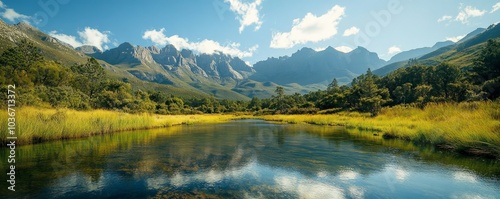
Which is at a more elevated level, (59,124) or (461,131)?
(59,124)

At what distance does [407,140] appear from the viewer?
759 inches

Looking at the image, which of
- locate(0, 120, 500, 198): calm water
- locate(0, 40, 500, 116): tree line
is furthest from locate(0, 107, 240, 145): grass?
locate(0, 40, 500, 116): tree line

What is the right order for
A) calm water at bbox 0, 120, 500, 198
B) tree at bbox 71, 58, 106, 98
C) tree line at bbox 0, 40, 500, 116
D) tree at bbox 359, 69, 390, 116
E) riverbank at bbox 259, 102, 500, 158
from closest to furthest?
calm water at bbox 0, 120, 500, 198 → riverbank at bbox 259, 102, 500, 158 → tree line at bbox 0, 40, 500, 116 → tree at bbox 359, 69, 390, 116 → tree at bbox 71, 58, 106, 98

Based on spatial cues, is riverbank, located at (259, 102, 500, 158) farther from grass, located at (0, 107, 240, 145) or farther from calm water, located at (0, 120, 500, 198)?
grass, located at (0, 107, 240, 145)

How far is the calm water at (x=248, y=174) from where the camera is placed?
7816mm

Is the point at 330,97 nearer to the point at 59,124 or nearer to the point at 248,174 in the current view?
the point at 59,124

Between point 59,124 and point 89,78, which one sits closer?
point 59,124

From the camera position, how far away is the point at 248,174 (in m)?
10.2

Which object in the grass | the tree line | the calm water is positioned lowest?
the calm water

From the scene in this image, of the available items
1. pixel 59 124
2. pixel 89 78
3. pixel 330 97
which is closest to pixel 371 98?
pixel 330 97

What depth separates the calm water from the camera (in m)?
7.82

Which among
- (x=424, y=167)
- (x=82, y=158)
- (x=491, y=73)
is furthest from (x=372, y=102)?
(x=82, y=158)

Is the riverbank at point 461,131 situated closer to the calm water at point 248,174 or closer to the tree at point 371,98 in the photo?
the calm water at point 248,174

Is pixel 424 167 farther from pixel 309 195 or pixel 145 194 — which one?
pixel 145 194
